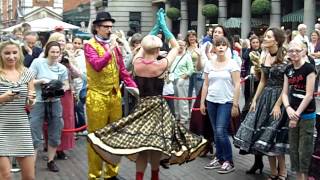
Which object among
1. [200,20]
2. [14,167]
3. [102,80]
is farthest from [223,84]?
[200,20]

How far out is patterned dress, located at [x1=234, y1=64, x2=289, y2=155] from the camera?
24.5 ft

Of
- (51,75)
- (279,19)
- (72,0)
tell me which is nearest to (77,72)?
(51,75)

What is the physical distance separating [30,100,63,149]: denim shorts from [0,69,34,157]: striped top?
2323 millimetres

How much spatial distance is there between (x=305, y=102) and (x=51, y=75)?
12.4 feet

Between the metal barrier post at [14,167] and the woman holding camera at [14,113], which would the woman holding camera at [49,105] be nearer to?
the metal barrier post at [14,167]

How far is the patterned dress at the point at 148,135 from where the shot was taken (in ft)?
21.8

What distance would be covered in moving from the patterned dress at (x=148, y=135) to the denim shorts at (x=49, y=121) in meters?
2.02

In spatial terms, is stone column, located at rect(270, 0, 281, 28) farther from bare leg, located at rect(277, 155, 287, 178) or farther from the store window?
bare leg, located at rect(277, 155, 287, 178)

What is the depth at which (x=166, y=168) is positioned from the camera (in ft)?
28.0

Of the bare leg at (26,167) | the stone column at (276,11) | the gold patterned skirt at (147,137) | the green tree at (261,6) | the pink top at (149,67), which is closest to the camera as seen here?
the bare leg at (26,167)

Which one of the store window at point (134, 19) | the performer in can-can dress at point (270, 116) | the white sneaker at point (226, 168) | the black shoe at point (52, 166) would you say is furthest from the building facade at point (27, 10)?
the performer in can-can dress at point (270, 116)

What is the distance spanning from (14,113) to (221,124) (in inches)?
128

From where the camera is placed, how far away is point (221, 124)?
843cm

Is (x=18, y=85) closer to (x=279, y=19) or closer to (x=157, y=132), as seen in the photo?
(x=157, y=132)
